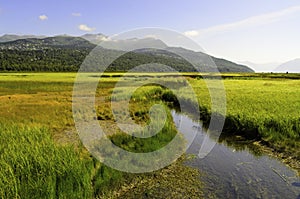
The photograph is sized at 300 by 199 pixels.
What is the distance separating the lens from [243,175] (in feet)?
42.6

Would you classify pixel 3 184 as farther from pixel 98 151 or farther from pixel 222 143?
pixel 222 143

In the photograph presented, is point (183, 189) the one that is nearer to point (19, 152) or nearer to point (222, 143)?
point (19, 152)

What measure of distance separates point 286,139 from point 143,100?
2396 centimetres

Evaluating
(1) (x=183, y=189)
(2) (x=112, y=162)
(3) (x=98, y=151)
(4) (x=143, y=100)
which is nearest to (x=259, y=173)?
(1) (x=183, y=189)

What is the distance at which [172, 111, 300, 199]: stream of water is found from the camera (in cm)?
1106

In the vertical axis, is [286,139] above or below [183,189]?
above

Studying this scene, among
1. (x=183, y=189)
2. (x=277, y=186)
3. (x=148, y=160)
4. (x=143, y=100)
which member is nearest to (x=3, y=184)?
(x=183, y=189)

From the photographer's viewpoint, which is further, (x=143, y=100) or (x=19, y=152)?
(x=143, y=100)

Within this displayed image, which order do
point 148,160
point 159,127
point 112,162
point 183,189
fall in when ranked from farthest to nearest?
point 159,127
point 148,160
point 112,162
point 183,189

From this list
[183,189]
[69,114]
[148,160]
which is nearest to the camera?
[183,189]

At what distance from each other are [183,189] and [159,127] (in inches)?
290

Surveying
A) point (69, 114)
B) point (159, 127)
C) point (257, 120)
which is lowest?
point (69, 114)

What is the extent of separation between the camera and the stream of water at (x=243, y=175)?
1106 centimetres

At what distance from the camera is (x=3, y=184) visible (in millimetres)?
7594
